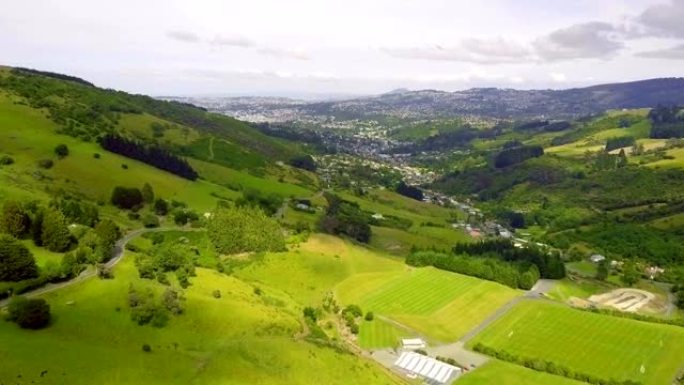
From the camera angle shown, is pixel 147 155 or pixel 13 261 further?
pixel 147 155

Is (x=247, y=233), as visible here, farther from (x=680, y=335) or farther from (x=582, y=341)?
(x=680, y=335)

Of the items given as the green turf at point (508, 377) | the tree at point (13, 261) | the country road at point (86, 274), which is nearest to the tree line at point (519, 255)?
the green turf at point (508, 377)

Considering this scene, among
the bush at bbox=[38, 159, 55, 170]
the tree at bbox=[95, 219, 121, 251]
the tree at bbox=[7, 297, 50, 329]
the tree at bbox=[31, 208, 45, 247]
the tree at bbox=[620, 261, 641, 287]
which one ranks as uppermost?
the bush at bbox=[38, 159, 55, 170]

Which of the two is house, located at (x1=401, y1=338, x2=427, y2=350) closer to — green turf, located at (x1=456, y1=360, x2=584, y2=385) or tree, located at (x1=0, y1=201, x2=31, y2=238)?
green turf, located at (x1=456, y1=360, x2=584, y2=385)

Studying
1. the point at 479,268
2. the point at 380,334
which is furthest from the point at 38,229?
the point at 479,268

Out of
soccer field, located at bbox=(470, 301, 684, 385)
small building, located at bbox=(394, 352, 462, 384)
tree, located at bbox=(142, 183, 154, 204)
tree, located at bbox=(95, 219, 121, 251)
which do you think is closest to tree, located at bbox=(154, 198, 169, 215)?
tree, located at bbox=(142, 183, 154, 204)

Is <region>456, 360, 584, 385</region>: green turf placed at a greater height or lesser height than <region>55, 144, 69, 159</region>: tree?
lesser

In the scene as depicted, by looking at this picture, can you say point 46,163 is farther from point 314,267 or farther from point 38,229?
point 314,267
